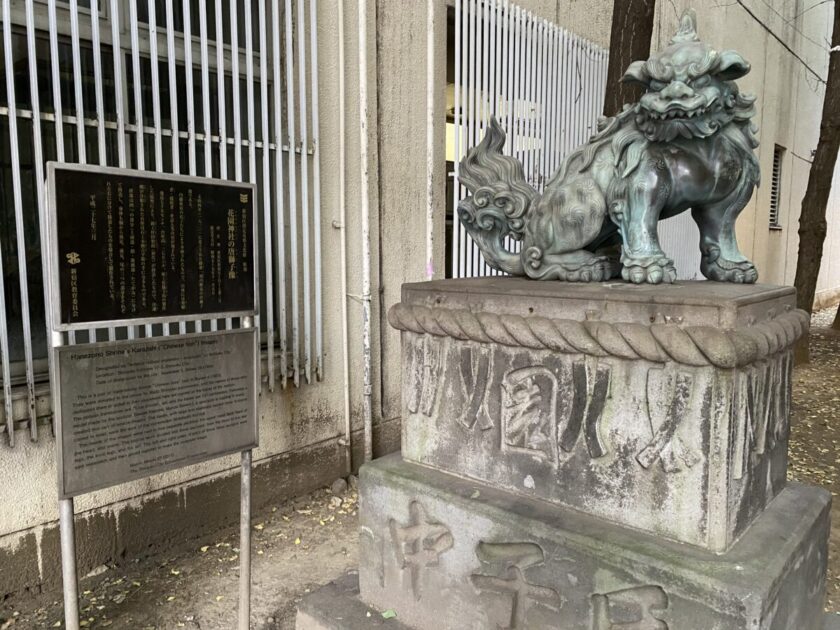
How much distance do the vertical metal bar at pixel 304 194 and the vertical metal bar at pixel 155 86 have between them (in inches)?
33.0

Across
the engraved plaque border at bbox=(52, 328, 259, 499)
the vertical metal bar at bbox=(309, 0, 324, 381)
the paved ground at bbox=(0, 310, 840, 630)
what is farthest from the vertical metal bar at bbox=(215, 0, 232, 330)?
the paved ground at bbox=(0, 310, 840, 630)

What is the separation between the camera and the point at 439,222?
4.69 meters

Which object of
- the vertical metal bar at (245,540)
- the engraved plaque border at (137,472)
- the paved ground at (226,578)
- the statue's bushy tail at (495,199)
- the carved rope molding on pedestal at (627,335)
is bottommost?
the paved ground at (226,578)

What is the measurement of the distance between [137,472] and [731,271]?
2.13 metres

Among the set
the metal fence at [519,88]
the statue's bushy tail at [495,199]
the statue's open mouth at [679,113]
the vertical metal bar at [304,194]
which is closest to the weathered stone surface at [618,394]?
the statue's bushy tail at [495,199]

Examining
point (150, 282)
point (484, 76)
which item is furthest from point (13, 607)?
point (484, 76)

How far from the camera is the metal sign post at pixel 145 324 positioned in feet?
6.08

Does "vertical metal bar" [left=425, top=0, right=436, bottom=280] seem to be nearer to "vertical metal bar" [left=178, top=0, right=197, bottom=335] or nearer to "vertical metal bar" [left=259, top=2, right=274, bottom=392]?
"vertical metal bar" [left=259, top=2, right=274, bottom=392]

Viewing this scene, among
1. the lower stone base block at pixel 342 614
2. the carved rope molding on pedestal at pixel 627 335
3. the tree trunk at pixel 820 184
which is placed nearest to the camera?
the carved rope molding on pedestal at pixel 627 335

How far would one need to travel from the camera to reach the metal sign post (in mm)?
1854

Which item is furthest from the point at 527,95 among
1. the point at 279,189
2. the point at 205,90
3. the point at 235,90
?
the point at 205,90

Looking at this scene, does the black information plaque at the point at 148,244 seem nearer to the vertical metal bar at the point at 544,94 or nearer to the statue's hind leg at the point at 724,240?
the statue's hind leg at the point at 724,240

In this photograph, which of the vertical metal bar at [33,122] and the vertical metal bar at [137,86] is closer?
the vertical metal bar at [33,122]

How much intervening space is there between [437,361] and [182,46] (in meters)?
2.36
